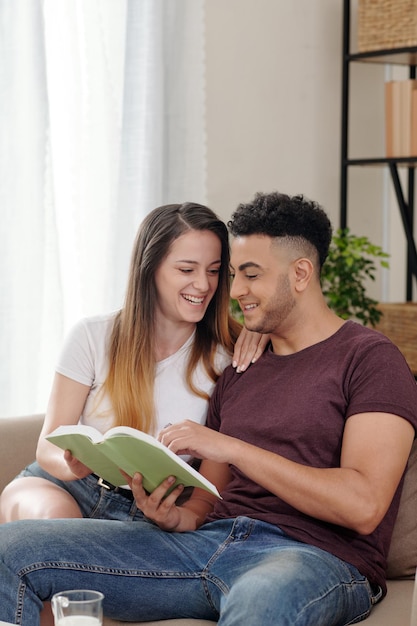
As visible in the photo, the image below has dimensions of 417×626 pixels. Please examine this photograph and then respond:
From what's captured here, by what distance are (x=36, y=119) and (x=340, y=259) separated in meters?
1.14

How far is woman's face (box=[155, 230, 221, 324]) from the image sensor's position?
2227mm

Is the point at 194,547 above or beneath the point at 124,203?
beneath

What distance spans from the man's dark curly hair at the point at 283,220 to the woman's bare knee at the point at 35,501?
2.23 feet

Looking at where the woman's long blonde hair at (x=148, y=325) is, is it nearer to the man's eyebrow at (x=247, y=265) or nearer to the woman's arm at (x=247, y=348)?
the woman's arm at (x=247, y=348)

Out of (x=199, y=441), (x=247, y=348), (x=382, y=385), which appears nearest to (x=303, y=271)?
(x=247, y=348)

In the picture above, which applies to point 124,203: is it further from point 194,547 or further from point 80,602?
point 80,602

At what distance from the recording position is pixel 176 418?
2227 mm

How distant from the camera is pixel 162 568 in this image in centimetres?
189

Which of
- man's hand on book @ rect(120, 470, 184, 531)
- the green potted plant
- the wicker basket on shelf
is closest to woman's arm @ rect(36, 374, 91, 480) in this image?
man's hand on book @ rect(120, 470, 184, 531)

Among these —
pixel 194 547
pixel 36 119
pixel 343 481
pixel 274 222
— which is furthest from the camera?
pixel 36 119

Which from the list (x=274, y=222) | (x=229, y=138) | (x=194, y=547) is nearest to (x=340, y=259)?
(x=229, y=138)

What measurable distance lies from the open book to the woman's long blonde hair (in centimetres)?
29

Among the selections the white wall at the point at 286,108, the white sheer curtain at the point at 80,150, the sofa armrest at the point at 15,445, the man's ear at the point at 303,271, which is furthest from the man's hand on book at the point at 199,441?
the white wall at the point at 286,108

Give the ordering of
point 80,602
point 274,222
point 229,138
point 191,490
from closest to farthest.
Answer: point 80,602 → point 274,222 → point 191,490 → point 229,138
